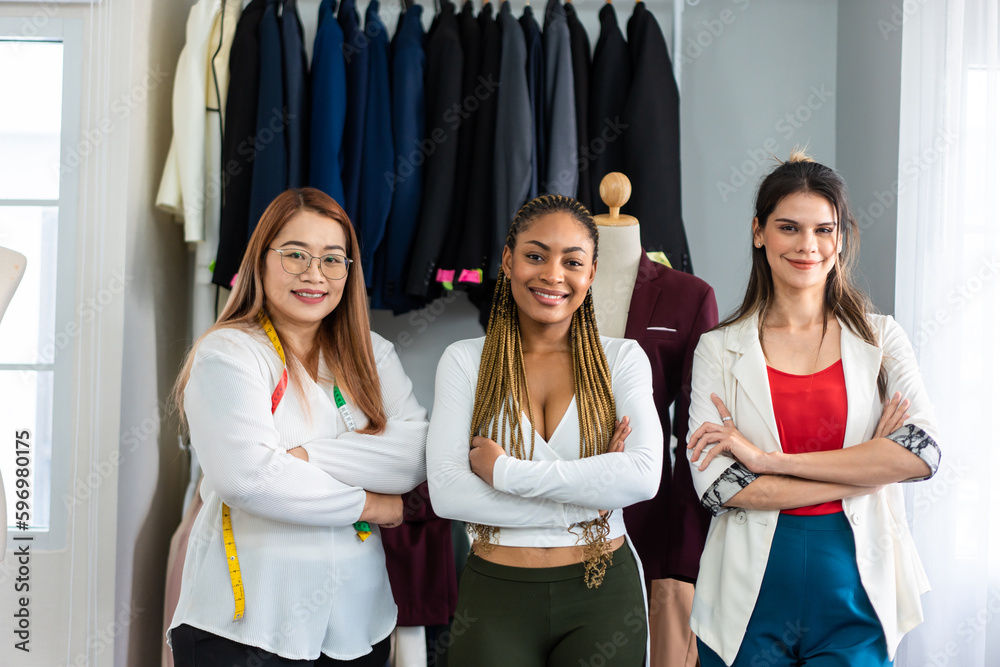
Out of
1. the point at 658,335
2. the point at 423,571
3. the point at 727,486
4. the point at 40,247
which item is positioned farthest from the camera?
the point at 40,247

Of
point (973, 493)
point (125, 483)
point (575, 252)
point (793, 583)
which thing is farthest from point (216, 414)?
point (973, 493)

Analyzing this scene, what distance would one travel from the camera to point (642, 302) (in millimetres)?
1955

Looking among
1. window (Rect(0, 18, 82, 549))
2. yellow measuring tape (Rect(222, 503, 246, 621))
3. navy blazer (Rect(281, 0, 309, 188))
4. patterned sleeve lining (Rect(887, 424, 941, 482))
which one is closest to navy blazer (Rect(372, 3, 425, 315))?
navy blazer (Rect(281, 0, 309, 188))

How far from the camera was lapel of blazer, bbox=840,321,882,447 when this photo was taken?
61.2 inches

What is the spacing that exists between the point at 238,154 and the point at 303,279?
1.21 m

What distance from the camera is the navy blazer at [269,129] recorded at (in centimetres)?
255

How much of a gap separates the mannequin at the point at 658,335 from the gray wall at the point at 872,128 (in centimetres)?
114

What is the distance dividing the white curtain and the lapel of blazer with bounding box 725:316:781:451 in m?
0.96

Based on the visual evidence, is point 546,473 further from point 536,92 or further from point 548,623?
point 536,92

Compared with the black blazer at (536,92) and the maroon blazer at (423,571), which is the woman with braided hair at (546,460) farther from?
the black blazer at (536,92)

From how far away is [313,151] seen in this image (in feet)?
8.46

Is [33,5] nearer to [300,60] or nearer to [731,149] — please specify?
[300,60]

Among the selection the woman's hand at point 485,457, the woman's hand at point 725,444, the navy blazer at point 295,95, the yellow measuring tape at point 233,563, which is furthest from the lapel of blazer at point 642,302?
the navy blazer at point 295,95
